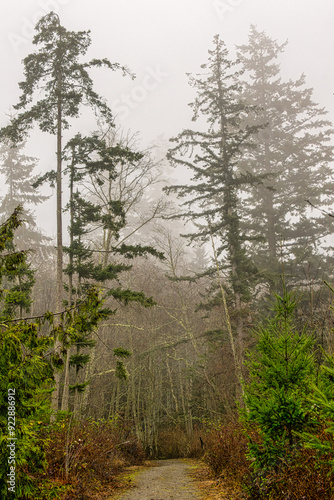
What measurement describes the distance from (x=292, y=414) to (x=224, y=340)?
10510mm

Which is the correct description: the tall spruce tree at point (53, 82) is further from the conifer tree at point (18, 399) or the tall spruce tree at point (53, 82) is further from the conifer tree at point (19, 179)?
the conifer tree at point (19, 179)

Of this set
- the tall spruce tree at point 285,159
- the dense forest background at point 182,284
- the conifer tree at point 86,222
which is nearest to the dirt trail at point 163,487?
the dense forest background at point 182,284

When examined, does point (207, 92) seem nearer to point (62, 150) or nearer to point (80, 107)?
point (80, 107)

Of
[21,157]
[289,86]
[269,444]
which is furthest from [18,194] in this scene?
[269,444]

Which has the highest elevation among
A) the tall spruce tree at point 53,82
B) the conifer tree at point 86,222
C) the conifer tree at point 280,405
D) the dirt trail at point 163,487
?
the tall spruce tree at point 53,82

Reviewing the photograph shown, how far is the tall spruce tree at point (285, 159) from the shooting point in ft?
72.9

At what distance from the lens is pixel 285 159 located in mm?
24109

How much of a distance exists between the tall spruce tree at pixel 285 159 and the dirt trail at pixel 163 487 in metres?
13.2

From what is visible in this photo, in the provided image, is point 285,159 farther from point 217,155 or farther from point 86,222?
point 86,222

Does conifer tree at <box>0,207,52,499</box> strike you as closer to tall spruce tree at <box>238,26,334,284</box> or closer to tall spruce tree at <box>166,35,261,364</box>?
tall spruce tree at <box>166,35,261,364</box>

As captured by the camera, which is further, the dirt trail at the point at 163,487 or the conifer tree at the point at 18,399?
the dirt trail at the point at 163,487

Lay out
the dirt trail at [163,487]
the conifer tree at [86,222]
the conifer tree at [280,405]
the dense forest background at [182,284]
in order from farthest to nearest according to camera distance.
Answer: the conifer tree at [86,222]
the dirt trail at [163,487]
the dense forest background at [182,284]
the conifer tree at [280,405]

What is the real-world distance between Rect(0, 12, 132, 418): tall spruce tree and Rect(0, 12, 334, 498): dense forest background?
5cm

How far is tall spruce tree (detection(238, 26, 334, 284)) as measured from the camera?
72.9 feet
